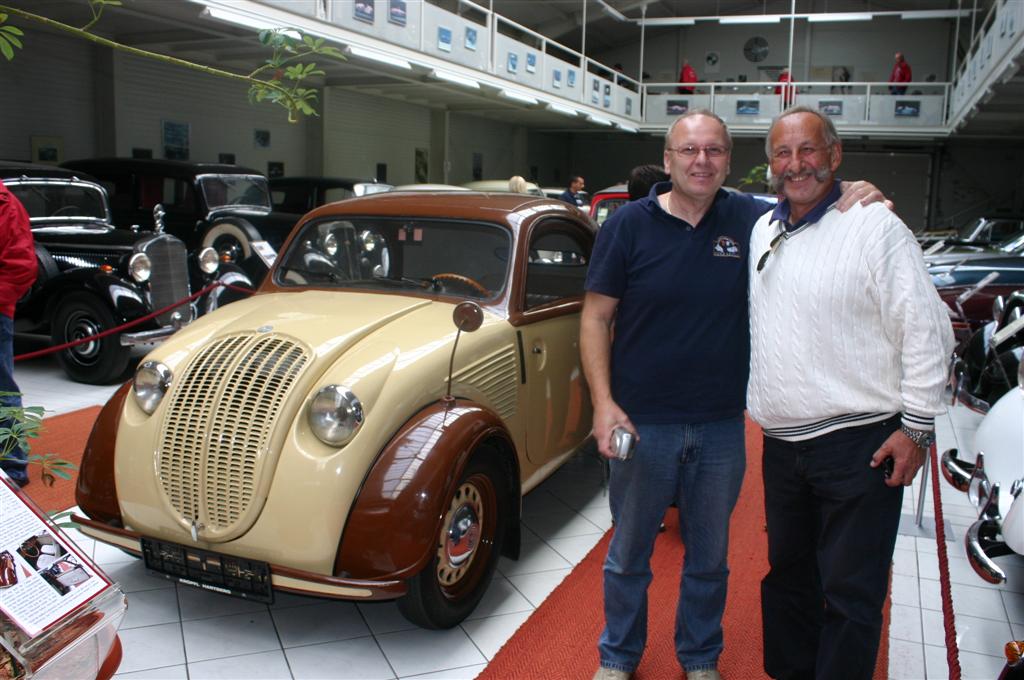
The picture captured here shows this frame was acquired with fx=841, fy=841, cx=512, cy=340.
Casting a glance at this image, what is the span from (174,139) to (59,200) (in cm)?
675

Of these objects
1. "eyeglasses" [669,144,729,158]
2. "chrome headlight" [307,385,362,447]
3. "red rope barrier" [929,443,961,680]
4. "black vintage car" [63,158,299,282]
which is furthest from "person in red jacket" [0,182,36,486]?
"black vintage car" [63,158,299,282]

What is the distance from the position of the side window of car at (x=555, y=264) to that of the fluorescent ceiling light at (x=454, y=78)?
414 inches

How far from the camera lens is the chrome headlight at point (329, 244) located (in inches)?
173

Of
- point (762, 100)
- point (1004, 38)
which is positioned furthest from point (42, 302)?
point (762, 100)

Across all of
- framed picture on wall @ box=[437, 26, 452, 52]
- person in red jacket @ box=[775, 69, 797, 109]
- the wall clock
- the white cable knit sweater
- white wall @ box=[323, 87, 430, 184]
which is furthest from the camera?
the wall clock

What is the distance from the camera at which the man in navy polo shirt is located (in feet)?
8.72

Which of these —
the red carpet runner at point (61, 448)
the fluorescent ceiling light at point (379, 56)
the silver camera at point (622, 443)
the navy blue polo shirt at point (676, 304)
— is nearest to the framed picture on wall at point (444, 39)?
the fluorescent ceiling light at point (379, 56)

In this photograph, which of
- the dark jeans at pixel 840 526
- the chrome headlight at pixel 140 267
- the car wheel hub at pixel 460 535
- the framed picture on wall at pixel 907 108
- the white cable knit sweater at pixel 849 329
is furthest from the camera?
the framed picture on wall at pixel 907 108

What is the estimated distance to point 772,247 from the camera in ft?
8.29

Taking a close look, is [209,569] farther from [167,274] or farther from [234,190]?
[234,190]

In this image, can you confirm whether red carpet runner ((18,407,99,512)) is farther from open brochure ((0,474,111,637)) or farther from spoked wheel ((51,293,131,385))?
open brochure ((0,474,111,637))

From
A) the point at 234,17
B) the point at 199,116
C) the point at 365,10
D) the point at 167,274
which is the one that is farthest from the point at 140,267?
the point at 199,116

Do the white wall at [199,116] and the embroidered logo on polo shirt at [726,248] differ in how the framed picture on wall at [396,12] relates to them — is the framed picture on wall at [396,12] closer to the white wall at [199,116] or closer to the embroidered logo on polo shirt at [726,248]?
the white wall at [199,116]

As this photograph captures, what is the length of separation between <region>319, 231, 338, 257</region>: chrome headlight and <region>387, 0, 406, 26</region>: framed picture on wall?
950 centimetres
